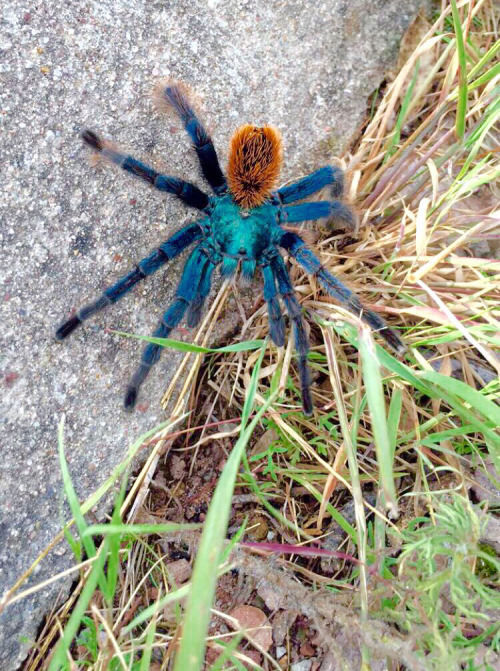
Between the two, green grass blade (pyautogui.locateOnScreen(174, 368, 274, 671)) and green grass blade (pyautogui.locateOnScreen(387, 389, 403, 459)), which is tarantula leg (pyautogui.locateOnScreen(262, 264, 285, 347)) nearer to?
green grass blade (pyautogui.locateOnScreen(387, 389, 403, 459))

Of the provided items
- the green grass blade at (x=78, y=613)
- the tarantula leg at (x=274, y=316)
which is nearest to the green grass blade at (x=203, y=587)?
the green grass blade at (x=78, y=613)

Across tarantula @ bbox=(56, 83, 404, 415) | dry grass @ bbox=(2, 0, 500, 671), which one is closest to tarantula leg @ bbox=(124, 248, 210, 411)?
tarantula @ bbox=(56, 83, 404, 415)

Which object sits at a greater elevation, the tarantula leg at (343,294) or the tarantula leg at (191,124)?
the tarantula leg at (191,124)

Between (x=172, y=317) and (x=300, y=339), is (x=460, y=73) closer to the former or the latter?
(x=300, y=339)

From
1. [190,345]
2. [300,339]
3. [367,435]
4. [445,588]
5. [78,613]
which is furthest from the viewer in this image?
[367,435]

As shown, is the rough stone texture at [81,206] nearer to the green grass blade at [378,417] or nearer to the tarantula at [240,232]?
the tarantula at [240,232]

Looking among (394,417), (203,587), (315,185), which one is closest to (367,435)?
(394,417)

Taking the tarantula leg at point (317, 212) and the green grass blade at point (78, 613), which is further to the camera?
the tarantula leg at point (317, 212)
